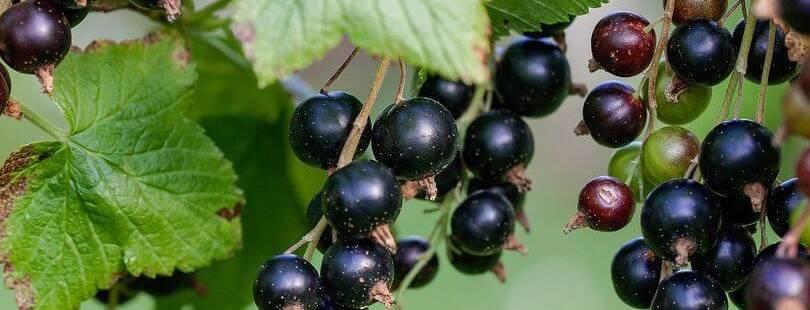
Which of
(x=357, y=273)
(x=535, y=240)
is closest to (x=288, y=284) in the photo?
(x=357, y=273)

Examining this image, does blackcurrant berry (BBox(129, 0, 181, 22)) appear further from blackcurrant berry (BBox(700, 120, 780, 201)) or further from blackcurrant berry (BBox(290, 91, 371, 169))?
blackcurrant berry (BBox(700, 120, 780, 201))

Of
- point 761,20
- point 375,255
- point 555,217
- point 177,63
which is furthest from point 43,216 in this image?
point 555,217

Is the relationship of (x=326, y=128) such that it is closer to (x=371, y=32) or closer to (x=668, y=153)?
(x=371, y=32)

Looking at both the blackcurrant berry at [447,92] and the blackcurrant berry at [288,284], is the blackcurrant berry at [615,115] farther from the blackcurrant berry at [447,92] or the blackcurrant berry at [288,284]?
the blackcurrant berry at [288,284]

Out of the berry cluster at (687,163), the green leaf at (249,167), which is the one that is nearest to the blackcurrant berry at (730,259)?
the berry cluster at (687,163)

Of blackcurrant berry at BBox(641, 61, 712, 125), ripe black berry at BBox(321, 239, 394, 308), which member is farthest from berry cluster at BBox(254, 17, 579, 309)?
blackcurrant berry at BBox(641, 61, 712, 125)
